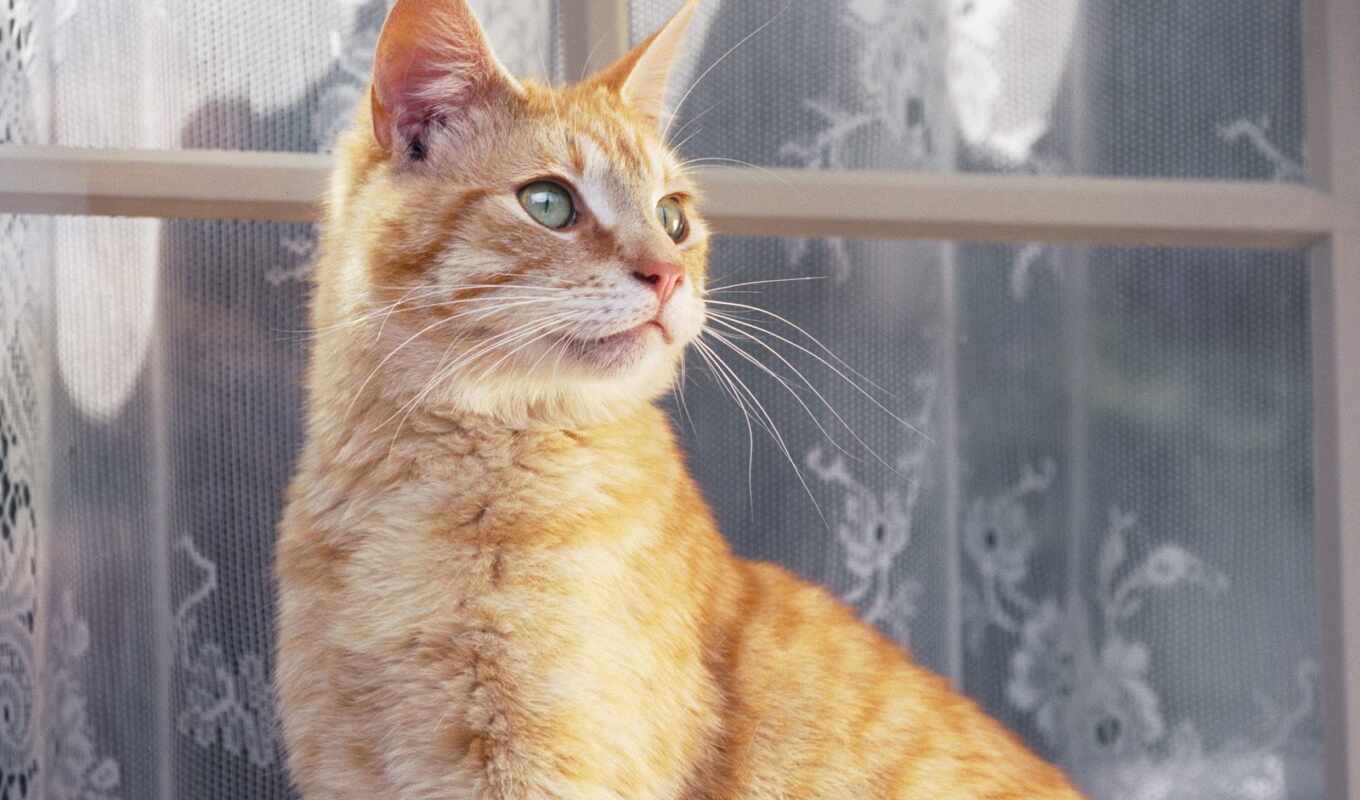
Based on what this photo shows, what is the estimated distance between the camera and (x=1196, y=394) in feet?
5.07

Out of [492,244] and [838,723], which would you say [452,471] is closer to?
[492,244]

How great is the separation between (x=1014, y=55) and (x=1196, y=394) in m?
0.49

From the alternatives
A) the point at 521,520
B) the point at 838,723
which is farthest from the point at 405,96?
the point at 838,723

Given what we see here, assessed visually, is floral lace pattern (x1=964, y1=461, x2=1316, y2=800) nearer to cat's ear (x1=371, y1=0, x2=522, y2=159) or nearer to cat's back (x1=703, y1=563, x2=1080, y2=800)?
cat's back (x1=703, y1=563, x2=1080, y2=800)

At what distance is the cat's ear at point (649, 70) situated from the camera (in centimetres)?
109

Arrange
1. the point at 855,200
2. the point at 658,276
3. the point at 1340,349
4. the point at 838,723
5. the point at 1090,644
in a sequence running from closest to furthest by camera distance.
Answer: the point at 658,276 → the point at 838,723 → the point at 855,200 → the point at 1340,349 → the point at 1090,644

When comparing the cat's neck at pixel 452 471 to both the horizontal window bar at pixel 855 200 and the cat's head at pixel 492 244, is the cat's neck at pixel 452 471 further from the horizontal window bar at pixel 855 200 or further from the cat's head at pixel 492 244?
the horizontal window bar at pixel 855 200

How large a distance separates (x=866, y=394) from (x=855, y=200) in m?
0.28

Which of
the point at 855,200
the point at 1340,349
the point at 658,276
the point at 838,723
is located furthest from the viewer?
the point at 1340,349

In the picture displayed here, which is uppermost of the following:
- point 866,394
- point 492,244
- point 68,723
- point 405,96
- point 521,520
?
point 405,96

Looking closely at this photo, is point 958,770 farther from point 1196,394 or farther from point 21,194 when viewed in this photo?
point 21,194

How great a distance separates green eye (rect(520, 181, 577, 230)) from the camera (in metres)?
0.98

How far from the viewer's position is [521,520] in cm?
96

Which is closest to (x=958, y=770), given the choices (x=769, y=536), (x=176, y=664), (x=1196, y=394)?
(x=769, y=536)
